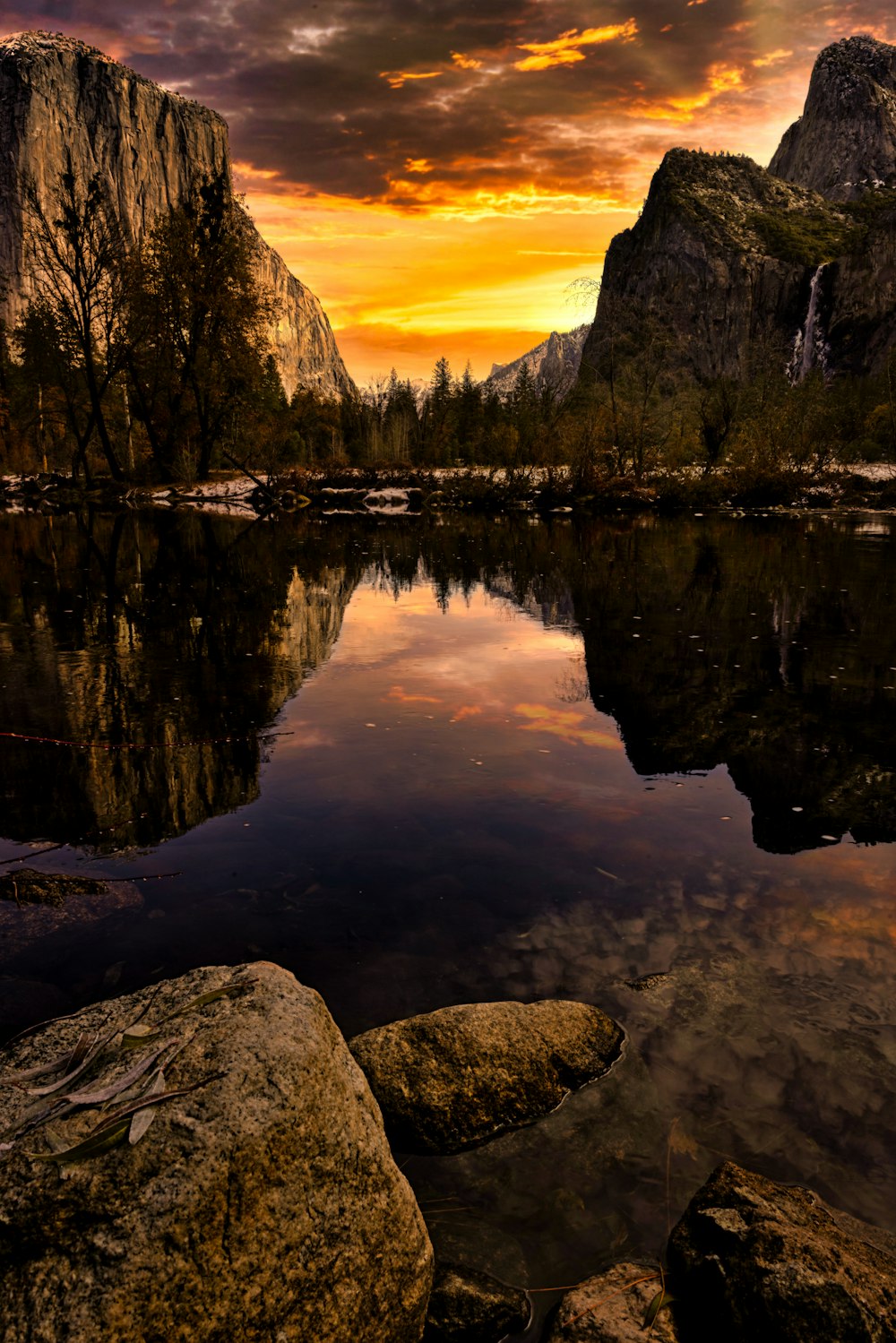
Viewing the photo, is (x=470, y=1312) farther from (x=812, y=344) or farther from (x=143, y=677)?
(x=812, y=344)

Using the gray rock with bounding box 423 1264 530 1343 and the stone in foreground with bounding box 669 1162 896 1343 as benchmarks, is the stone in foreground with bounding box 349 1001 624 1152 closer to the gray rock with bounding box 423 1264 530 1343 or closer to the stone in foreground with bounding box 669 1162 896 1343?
the gray rock with bounding box 423 1264 530 1343

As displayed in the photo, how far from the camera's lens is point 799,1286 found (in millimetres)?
2936

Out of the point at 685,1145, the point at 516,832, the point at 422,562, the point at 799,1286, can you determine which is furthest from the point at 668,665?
the point at 422,562

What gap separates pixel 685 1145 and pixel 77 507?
4772cm

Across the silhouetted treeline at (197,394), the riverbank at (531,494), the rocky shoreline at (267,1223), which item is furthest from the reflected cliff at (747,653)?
the silhouetted treeline at (197,394)

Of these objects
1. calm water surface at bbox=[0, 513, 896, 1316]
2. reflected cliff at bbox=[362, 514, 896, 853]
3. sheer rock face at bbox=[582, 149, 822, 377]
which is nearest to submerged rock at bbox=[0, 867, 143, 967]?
calm water surface at bbox=[0, 513, 896, 1316]

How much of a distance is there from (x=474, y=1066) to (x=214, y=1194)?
2.13m

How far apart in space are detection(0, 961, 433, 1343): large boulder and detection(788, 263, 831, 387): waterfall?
170 meters

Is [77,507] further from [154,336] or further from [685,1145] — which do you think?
[685,1145]

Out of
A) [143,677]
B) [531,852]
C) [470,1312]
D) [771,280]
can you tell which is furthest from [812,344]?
[470,1312]

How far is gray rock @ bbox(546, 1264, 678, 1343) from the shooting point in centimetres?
306

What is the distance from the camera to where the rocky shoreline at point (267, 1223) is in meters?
2.35

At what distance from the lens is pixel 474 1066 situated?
433cm

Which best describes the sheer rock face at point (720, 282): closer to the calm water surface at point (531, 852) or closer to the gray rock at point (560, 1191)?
the calm water surface at point (531, 852)
